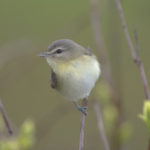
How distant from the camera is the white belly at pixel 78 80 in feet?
6.81

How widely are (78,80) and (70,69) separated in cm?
8

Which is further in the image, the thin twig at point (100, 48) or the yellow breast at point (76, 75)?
the thin twig at point (100, 48)

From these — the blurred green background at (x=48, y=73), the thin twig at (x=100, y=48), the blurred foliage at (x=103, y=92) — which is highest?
the thin twig at (x=100, y=48)

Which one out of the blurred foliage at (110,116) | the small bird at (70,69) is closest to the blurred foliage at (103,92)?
the blurred foliage at (110,116)

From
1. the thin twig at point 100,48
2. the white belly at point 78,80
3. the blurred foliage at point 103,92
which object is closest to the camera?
the white belly at point 78,80

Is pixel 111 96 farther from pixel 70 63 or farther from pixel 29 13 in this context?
pixel 29 13

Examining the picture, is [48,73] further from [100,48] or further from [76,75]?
[76,75]

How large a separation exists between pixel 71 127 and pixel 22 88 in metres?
0.84

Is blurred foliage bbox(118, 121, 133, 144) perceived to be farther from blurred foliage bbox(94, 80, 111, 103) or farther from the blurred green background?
the blurred green background

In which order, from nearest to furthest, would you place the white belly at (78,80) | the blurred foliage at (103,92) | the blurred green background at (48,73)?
the white belly at (78,80) → the blurred foliage at (103,92) → the blurred green background at (48,73)

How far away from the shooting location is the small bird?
6.83ft

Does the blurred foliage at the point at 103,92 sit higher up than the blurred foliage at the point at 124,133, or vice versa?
the blurred foliage at the point at 103,92

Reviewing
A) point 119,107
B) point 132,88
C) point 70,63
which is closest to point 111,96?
point 119,107

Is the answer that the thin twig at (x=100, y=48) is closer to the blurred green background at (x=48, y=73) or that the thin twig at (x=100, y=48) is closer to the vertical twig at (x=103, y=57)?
the vertical twig at (x=103, y=57)
